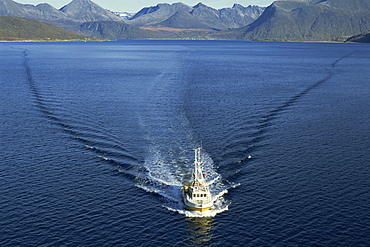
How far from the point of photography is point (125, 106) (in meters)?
125

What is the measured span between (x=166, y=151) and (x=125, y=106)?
142 feet

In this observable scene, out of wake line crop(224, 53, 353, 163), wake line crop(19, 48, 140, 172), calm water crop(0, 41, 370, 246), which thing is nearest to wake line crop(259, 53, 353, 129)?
wake line crop(224, 53, 353, 163)

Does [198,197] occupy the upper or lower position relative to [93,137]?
lower

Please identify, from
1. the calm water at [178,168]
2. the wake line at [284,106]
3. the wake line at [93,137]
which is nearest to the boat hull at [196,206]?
the calm water at [178,168]

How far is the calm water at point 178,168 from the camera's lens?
191 ft

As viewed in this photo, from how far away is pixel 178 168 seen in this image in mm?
77500

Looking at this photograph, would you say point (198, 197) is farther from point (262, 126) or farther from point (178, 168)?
point (262, 126)

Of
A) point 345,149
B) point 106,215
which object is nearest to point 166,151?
point 106,215

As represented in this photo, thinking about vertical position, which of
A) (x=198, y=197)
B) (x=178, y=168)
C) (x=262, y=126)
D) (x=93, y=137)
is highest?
(x=262, y=126)

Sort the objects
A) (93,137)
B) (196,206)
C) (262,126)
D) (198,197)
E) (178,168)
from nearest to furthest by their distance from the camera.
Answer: (196,206)
(198,197)
(178,168)
(93,137)
(262,126)

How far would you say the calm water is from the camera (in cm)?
5809

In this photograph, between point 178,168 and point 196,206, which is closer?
point 196,206

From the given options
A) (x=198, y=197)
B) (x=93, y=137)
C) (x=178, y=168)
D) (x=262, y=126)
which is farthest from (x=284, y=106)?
(x=198, y=197)

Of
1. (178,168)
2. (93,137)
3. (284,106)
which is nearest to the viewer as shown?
(178,168)
